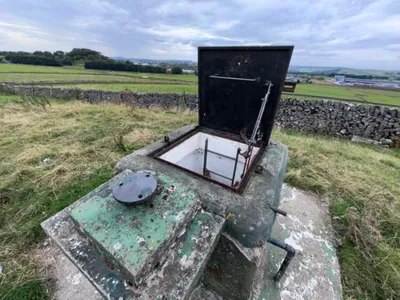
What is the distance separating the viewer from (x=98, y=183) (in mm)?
2873

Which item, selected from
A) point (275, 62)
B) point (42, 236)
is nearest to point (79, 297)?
point (42, 236)

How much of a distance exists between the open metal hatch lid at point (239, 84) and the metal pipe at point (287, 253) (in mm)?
1070

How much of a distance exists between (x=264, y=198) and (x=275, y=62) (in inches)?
49.5

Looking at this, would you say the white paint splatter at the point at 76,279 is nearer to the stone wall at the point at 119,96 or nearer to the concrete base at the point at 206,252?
the concrete base at the point at 206,252

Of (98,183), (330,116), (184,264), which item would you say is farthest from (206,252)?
(330,116)

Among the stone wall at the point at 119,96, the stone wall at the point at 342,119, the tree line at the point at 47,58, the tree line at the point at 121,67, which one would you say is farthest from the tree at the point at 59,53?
the stone wall at the point at 342,119

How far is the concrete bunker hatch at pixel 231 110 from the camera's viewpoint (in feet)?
5.80

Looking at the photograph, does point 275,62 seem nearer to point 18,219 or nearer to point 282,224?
point 282,224

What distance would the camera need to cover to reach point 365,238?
212 centimetres

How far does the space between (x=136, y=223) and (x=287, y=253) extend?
1124 millimetres

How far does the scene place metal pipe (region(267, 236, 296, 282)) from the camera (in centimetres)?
128

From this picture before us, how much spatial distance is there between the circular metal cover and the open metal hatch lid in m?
1.32

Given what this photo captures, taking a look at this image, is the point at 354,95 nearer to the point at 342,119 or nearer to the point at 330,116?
the point at 342,119

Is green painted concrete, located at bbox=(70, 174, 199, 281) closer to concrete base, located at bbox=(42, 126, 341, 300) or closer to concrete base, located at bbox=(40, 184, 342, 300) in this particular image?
concrete base, located at bbox=(42, 126, 341, 300)
